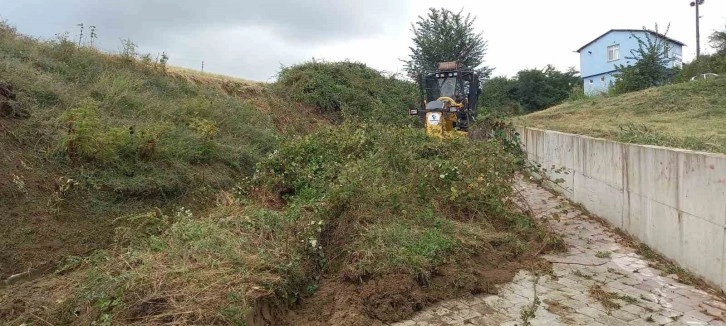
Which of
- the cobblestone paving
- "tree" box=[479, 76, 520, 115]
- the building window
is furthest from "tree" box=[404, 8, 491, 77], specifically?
the cobblestone paving

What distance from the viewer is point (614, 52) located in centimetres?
3925

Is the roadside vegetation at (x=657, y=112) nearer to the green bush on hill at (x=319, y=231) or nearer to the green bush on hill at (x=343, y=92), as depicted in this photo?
the green bush on hill at (x=319, y=231)

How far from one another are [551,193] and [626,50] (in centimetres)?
3403

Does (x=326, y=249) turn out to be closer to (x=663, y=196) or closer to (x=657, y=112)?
(x=663, y=196)

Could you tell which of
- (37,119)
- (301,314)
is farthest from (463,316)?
(37,119)

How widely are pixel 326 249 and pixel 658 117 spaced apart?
33.5 feet

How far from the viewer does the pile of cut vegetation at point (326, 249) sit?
12.0 ft

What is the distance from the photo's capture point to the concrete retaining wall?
4527mm

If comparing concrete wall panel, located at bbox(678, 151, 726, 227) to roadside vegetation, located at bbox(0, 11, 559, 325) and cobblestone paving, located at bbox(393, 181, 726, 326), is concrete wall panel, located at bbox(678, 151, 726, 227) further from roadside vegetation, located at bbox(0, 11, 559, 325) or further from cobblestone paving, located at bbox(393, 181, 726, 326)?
roadside vegetation, located at bbox(0, 11, 559, 325)

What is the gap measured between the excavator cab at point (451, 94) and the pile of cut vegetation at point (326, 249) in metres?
4.24

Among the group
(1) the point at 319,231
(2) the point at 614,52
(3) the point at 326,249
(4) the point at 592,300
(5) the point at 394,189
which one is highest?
(2) the point at 614,52

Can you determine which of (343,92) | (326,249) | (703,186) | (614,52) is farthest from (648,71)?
(614,52)

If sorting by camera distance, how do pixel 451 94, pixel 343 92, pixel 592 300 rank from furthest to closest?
pixel 343 92, pixel 451 94, pixel 592 300

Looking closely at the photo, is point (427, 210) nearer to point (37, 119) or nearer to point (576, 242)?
point (576, 242)
